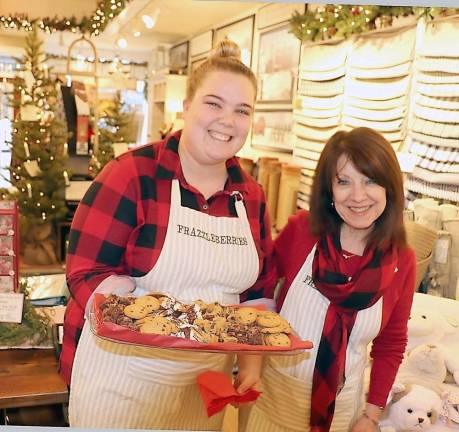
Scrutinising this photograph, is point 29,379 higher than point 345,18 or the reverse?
the reverse

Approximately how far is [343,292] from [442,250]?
589 mm

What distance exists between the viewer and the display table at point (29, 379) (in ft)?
3.26

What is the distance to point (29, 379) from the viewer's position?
1046 mm

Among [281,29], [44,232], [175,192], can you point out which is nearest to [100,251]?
[175,192]

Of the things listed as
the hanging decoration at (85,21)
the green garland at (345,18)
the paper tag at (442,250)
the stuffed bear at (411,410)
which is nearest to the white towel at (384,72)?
the green garland at (345,18)

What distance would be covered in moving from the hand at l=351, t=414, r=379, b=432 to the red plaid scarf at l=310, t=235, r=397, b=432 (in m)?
0.06

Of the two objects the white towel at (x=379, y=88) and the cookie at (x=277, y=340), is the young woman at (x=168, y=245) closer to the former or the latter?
the cookie at (x=277, y=340)

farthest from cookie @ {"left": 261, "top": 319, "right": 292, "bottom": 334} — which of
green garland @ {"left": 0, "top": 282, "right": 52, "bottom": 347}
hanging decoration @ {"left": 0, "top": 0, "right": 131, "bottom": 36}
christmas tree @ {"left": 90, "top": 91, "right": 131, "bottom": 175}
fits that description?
christmas tree @ {"left": 90, "top": 91, "right": 131, "bottom": 175}

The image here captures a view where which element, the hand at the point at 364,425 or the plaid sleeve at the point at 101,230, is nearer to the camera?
the plaid sleeve at the point at 101,230

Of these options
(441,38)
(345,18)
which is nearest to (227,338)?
(441,38)

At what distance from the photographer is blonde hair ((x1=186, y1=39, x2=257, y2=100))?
90 cm

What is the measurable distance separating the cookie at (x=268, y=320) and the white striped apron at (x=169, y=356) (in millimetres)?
130

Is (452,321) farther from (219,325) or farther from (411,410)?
(219,325)

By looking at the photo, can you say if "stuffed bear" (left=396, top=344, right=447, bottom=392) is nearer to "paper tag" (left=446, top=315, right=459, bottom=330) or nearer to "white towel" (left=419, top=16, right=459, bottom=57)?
"paper tag" (left=446, top=315, right=459, bottom=330)
